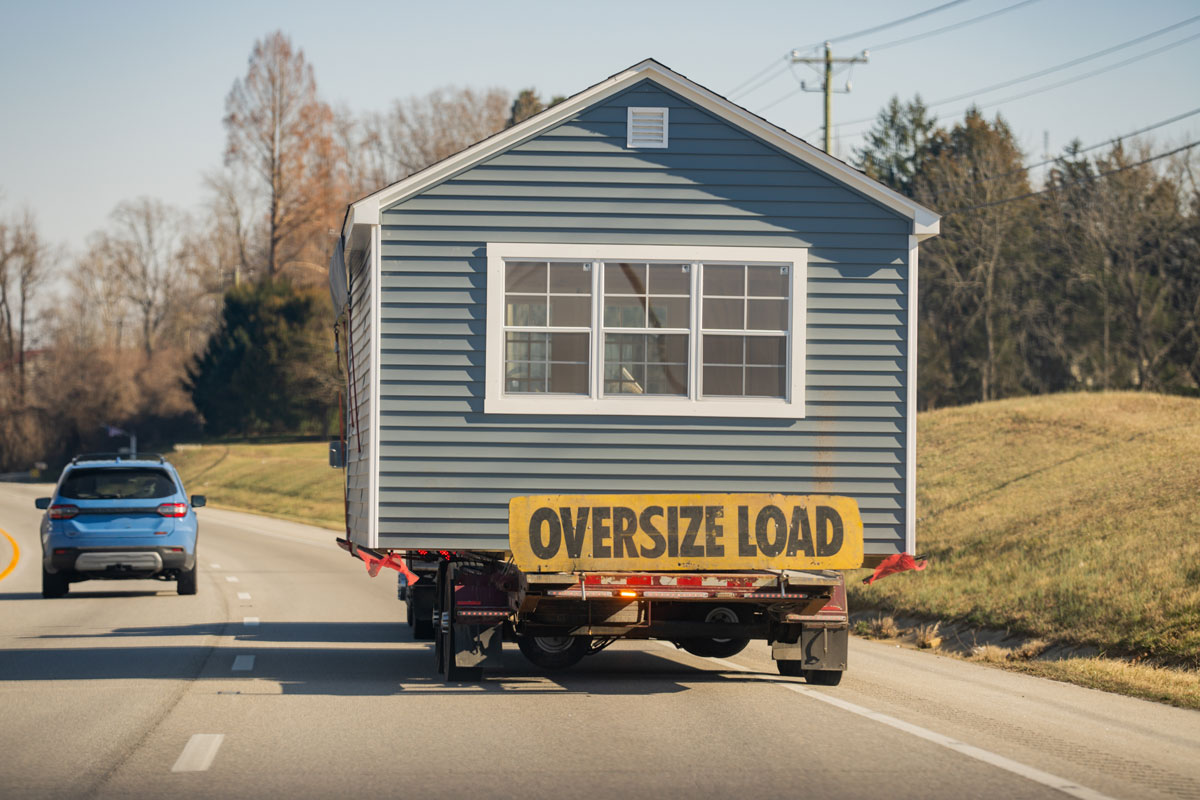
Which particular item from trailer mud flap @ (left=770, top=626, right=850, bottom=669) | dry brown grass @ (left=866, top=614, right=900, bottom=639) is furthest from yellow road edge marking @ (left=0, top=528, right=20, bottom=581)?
trailer mud flap @ (left=770, top=626, right=850, bottom=669)

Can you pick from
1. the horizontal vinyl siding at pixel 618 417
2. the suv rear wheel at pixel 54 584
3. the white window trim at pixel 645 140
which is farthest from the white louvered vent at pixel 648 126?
the suv rear wheel at pixel 54 584

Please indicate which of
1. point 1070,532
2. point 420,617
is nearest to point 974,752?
point 420,617

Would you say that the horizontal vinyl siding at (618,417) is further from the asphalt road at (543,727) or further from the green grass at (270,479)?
the green grass at (270,479)

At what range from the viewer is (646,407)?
12.0m

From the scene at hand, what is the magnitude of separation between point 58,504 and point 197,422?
6940 cm

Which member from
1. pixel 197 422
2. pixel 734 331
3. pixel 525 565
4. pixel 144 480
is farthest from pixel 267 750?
pixel 197 422

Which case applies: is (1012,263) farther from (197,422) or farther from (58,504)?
(197,422)

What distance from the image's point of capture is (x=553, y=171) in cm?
1209

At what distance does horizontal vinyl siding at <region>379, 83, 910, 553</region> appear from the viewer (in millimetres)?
11883

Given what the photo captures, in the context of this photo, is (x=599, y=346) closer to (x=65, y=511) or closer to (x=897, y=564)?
(x=897, y=564)

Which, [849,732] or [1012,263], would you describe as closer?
[849,732]

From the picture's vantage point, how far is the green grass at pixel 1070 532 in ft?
45.4

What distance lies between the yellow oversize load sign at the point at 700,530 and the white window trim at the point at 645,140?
378 centimetres

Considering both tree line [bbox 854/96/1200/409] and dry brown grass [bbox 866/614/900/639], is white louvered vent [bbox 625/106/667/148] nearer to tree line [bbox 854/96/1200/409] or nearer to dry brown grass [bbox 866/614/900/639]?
dry brown grass [bbox 866/614/900/639]
